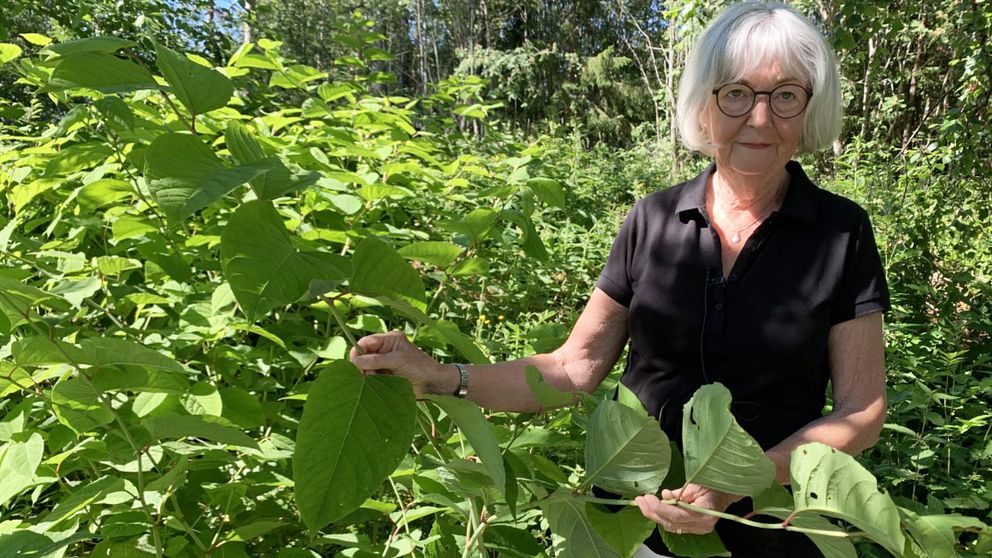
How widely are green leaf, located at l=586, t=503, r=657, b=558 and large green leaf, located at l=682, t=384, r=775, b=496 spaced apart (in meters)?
0.11

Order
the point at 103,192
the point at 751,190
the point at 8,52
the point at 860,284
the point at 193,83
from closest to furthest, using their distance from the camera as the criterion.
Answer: the point at 193,83 < the point at 860,284 < the point at 751,190 < the point at 103,192 < the point at 8,52

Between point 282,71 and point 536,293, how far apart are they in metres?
1.81

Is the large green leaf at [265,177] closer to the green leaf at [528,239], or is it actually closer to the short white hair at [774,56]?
→ the green leaf at [528,239]

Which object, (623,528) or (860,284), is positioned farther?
(860,284)

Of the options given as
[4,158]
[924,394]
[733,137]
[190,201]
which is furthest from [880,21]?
[190,201]

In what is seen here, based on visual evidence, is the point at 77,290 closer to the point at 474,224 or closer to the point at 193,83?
the point at 193,83

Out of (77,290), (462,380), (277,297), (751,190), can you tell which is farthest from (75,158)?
(751,190)

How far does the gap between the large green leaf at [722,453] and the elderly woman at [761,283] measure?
2.31ft

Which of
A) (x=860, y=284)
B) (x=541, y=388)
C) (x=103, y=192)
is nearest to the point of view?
(x=541, y=388)

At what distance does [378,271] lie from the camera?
0.76 m

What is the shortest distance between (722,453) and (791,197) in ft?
3.37

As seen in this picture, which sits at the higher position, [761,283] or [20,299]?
[20,299]

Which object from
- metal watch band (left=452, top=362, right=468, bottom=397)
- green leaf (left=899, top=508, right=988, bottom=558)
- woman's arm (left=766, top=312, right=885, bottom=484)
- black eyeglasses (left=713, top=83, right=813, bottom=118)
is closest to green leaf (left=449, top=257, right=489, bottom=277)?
metal watch band (left=452, top=362, right=468, bottom=397)

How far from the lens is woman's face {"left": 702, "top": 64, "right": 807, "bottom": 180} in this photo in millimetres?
1460
